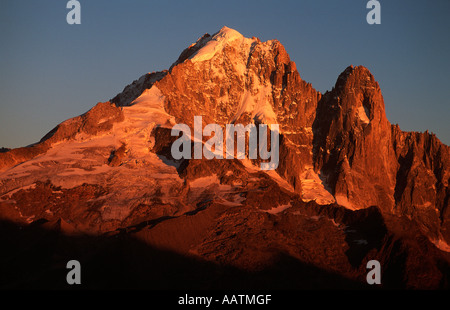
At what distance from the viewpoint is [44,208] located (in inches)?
7362

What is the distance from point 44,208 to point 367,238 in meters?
79.2

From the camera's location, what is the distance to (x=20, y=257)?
161 meters

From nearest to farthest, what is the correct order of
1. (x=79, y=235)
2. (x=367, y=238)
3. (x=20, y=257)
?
(x=20, y=257) < (x=79, y=235) < (x=367, y=238)

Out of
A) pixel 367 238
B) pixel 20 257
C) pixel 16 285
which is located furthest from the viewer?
pixel 367 238

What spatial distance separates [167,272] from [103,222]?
2816cm

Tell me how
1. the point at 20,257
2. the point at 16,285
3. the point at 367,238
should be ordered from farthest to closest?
the point at 367,238 < the point at 20,257 < the point at 16,285
